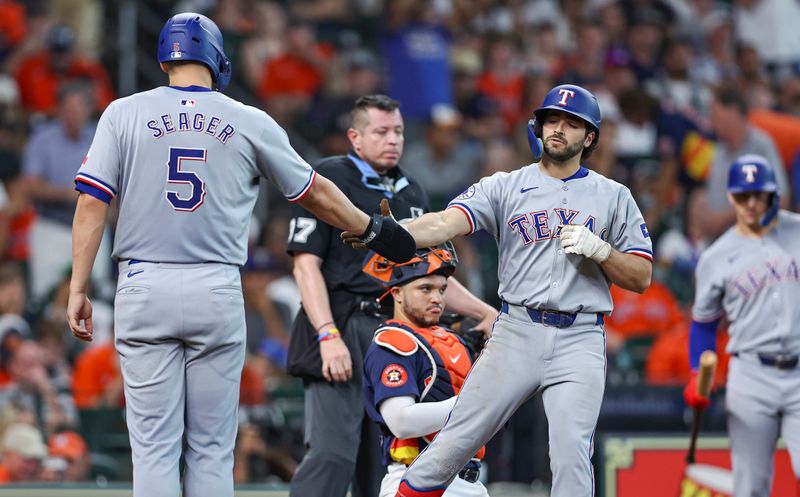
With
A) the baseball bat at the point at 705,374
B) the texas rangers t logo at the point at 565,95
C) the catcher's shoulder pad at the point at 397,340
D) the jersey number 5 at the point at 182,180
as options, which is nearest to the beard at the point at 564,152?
the texas rangers t logo at the point at 565,95

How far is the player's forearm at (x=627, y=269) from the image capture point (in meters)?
4.92

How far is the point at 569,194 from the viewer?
Answer: 5043mm

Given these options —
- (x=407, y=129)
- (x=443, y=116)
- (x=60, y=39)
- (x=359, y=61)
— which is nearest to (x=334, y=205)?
(x=60, y=39)

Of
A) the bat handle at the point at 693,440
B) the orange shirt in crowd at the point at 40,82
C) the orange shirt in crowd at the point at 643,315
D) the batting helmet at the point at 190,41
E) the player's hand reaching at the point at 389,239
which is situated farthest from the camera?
the orange shirt in crowd at the point at 40,82

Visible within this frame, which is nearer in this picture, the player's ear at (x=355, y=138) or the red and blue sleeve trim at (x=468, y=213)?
Result: the red and blue sleeve trim at (x=468, y=213)

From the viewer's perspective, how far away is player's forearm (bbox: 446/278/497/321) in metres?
5.84

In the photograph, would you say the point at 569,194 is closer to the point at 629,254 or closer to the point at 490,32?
the point at 629,254

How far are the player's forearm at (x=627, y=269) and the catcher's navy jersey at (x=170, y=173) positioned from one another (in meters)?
1.54

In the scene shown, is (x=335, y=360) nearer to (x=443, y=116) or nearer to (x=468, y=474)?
(x=468, y=474)

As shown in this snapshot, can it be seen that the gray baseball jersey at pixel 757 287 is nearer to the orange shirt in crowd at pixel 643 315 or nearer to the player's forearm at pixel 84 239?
the player's forearm at pixel 84 239

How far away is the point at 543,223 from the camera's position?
5.02 m

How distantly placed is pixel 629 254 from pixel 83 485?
3.83 m

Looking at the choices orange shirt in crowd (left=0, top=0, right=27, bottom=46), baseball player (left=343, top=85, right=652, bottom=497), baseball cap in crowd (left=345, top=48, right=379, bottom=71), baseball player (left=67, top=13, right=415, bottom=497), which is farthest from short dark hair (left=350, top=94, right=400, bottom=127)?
orange shirt in crowd (left=0, top=0, right=27, bottom=46)

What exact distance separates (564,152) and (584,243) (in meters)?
0.46
